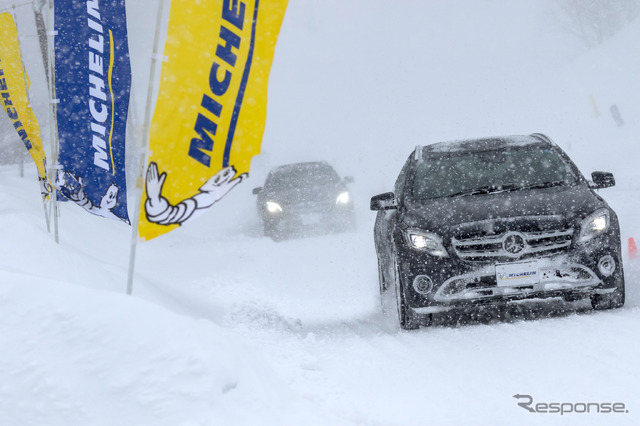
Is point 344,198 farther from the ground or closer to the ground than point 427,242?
closer to the ground

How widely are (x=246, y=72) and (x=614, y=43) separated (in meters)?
34.1

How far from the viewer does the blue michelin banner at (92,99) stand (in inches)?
259

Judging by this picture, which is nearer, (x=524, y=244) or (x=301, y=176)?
(x=524, y=244)

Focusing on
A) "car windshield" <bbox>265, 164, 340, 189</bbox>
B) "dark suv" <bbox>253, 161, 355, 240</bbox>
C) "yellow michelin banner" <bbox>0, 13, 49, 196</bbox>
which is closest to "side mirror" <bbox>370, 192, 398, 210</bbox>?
"yellow michelin banner" <bbox>0, 13, 49, 196</bbox>

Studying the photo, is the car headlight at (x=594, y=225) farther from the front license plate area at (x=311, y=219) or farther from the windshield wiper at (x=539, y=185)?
the front license plate area at (x=311, y=219)

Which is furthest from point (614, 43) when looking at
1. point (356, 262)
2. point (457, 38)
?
point (457, 38)

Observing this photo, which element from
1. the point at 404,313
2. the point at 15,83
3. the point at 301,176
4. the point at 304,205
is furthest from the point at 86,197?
the point at 301,176

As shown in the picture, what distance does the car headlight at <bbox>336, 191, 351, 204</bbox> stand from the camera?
13.5 meters

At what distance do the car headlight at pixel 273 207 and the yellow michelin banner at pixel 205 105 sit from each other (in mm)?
8688

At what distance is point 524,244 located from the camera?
5.34 m

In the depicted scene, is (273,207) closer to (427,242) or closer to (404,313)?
(404,313)

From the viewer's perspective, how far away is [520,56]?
6775 cm

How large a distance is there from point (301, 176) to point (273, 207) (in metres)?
1.29

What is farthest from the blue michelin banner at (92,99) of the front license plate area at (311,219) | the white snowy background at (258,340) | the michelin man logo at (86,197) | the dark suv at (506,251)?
the front license plate area at (311,219)
